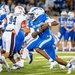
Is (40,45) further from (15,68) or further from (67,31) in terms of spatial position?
(67,31)

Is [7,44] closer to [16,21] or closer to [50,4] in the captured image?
[16,21]

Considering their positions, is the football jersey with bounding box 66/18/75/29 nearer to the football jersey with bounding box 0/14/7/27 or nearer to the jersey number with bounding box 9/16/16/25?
the football jersey with bounding box 0/14/7/27

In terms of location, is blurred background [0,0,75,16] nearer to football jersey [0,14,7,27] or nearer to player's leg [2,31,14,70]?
football jersey [0,14,7,27]

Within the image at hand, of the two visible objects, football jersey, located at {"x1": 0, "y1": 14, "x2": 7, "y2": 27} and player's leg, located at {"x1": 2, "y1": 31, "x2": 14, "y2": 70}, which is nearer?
player's leg, located at {"x1": 2, "y1": 31, "x2": 14, "y2": 70}

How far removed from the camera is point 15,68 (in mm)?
8945

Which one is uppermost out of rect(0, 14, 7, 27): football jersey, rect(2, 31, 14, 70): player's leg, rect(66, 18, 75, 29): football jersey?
rect(0, 14, 7, 27): football jersey

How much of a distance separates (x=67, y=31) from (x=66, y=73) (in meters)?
6.73

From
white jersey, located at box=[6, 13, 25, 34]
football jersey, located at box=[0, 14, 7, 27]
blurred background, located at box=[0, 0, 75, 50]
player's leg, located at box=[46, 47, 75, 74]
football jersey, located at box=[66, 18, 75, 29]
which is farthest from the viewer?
blurred background, located at box=[0, 0, 75, 50]

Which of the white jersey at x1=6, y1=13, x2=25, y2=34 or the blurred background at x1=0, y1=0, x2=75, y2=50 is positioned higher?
the white jersey at x1=6, y1=13, x2=25, y2=34

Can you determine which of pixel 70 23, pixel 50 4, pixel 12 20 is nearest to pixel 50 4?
pixel 50 4

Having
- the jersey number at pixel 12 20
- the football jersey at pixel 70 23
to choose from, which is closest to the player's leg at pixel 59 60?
the jersey number at pixel 12 20

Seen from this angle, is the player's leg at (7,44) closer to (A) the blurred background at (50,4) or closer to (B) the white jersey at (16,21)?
(B) the white jersey at (16,21)

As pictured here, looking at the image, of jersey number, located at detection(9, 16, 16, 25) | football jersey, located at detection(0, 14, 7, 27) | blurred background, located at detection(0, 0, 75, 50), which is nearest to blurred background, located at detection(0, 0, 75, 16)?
blurred background, located at detection(0, 0, 75, 50)

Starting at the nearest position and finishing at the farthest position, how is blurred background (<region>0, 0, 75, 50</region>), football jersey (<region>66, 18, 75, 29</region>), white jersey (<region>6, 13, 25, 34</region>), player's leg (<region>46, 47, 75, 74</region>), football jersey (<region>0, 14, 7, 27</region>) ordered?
player's leg (<region>46, 47, 75, 74</region>) → white jersey (<region>6, 13, 25, 34</region>) → football jersey (<region>0, 14, 7, 27</region>) → football jersey (<region>66, 18, 75, 29</region>) → blurred background (<region>0, 0, 75, 50</region>)
